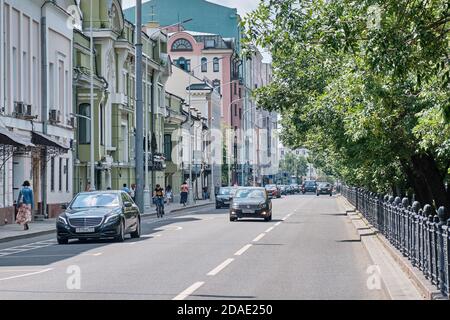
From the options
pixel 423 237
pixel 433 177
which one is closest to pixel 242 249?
pixel 433 177

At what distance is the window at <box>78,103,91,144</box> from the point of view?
5422 centimetres

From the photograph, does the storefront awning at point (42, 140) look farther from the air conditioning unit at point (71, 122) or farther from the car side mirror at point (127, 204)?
the car side mirror at point (127, 204)

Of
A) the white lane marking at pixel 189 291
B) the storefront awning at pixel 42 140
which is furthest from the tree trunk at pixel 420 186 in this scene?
the white lane marking at pixel 189 291

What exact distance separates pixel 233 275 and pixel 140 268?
2120 millimetres

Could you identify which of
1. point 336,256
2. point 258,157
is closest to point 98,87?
point 336,256

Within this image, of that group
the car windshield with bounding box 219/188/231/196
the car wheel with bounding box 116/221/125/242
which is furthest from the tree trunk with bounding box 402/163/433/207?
the car windshield with bounding box 219/188/231/196

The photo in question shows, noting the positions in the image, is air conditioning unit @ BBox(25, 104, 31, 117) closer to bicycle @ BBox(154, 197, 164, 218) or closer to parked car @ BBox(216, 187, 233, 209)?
bicycle @ BBox(154, 197, 164, 218)

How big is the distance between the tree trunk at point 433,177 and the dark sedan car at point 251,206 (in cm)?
1334

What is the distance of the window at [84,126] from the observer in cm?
5422

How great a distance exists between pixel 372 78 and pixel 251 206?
2401 cm

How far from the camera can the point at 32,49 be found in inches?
1719

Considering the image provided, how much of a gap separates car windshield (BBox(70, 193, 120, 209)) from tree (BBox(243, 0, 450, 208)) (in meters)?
6.32

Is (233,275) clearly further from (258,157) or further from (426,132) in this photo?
(258,157)

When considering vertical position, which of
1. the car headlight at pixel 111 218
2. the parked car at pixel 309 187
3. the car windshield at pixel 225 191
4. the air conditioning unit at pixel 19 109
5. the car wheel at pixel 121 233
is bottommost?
the car wheel at pixel 121 233
